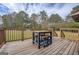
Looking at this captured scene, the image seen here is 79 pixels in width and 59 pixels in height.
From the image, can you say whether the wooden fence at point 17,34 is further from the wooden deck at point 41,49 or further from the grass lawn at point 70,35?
the grass lawn at point 70,35

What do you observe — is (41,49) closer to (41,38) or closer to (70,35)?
(41,38)

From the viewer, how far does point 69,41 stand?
184 centimetres

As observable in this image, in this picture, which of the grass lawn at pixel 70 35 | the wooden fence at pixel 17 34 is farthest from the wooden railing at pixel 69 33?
the wooden fence at pixel 17 34

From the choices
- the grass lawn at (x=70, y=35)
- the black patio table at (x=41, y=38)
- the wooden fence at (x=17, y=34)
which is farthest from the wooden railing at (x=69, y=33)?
the wooden fence at (x=17, y=34)

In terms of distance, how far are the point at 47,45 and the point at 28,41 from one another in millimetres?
238

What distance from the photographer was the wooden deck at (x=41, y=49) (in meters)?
1.81

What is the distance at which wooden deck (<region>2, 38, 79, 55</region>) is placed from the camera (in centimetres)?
181

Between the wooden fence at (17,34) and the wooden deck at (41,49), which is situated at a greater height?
the wooden fence at (17,34)

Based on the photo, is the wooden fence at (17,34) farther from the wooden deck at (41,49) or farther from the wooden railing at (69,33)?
the wooden railing at (69,33)

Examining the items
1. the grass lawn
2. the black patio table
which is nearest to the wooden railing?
the grass lawn

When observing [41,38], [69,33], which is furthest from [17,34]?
[69,33]

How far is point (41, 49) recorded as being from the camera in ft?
5.97

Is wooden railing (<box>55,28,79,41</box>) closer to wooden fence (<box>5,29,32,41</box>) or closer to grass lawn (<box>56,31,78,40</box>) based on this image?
grass lawn (<box>56,31,78,40</box>)

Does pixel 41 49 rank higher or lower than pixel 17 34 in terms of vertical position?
lower
